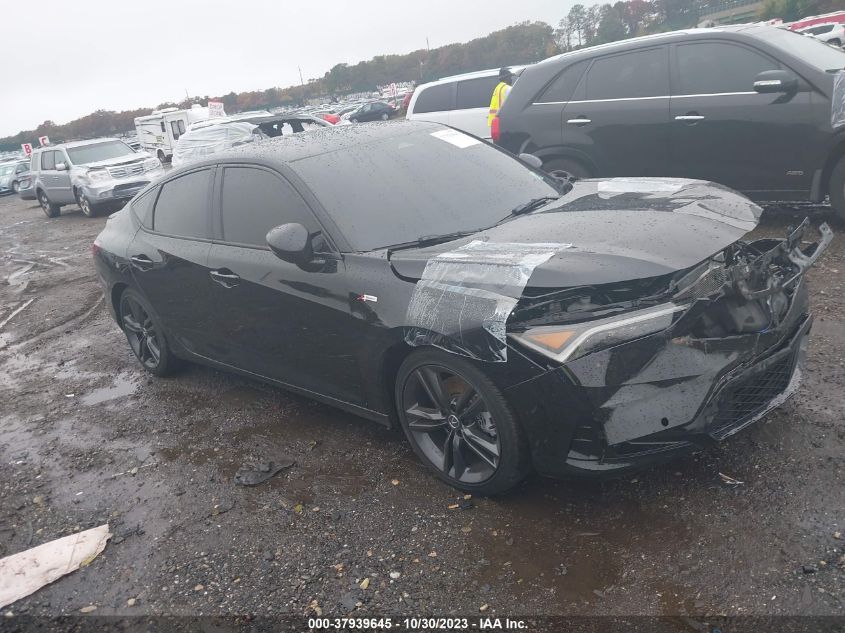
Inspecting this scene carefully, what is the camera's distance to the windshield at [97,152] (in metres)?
16.9

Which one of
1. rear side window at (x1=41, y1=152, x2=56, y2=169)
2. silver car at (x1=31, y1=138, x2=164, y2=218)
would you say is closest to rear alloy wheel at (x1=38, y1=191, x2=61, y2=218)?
silver car at (x1=31, y1=138, x2=164, y2=218)

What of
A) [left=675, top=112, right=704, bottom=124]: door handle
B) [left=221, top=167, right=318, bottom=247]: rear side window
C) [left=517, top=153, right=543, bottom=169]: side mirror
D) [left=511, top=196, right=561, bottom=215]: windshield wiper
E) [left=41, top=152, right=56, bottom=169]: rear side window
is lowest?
[left=511, top=196, right=561, bottom=215]: windshield wiper

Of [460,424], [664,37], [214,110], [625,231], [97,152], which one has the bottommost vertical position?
[460,424]

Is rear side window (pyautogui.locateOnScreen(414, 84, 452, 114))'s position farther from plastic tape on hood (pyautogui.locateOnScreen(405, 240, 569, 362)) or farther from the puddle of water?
plastic tape on hood (pyautogui.locateOnScreen(405, 240, 569, 362))

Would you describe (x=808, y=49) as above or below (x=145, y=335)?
above

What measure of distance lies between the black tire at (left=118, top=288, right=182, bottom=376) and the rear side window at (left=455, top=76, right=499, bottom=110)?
7702mm

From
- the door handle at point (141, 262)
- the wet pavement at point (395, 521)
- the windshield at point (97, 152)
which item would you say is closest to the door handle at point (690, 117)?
the wet pavement at point (395, 521)

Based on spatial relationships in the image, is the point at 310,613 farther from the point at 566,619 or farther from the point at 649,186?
the point at 649,186

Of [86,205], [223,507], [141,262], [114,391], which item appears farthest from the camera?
[86,205]

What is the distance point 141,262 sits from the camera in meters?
4.99

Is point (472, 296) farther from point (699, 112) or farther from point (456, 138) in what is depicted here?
point (699, 112)

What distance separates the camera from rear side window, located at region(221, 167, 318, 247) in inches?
151

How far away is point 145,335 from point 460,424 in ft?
11.0

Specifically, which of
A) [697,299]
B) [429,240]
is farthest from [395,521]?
[697,299]
